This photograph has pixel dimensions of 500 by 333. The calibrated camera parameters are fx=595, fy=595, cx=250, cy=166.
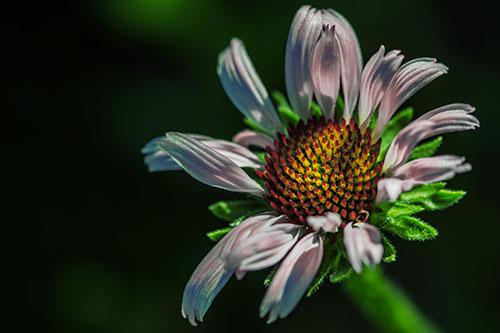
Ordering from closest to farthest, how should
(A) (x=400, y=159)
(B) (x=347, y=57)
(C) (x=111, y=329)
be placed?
(A) (x=400, y=159)
(B) (x=347, y=57)
(C) (x=111, y=329)

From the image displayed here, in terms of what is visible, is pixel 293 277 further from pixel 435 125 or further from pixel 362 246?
pixel 435 125

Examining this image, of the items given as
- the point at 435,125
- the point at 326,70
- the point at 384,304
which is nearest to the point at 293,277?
the point at 435,125

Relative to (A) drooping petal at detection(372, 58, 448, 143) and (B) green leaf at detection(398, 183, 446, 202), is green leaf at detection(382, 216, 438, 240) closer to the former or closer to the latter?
(B) green leaf at detection(398, 183, 446, 202)

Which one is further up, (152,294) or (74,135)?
(74,135)

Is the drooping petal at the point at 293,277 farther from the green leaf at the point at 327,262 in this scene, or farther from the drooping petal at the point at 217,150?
the drooping petal at the point at 217,150

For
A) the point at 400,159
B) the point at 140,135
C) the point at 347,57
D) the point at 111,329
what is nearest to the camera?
the point at 400,159

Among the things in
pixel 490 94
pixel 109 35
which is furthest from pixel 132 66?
pixel 490 94

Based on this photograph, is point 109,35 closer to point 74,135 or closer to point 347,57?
point 74,135
